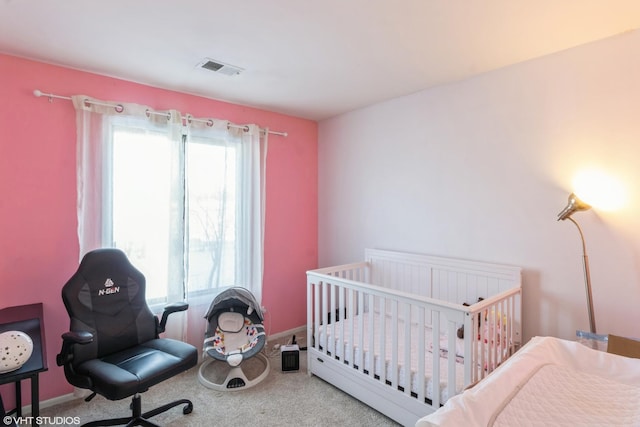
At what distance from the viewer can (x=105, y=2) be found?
1.69 meters

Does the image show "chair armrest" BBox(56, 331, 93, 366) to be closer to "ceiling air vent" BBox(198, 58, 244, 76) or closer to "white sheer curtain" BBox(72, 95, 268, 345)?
"white sheer curtain" BBox(72, 95, 268, 345)

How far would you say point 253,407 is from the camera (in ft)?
7.82

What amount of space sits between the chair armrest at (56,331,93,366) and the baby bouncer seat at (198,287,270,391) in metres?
0.95

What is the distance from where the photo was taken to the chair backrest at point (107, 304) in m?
2.12

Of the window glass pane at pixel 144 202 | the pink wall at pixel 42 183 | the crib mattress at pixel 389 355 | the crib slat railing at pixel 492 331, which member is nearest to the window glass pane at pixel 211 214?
the window glass pane at pixel 144 202

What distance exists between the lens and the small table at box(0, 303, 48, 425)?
1.53 meters

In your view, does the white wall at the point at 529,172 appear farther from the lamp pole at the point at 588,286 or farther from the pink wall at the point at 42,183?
the pink wall at the point at 42,183

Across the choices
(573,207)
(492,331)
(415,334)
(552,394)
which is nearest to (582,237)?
(573,207)

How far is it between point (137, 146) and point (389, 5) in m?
2.21

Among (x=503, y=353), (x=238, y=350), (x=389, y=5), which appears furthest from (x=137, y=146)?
(x=503, y=353)

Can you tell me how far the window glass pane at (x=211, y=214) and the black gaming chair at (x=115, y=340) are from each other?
65 cm

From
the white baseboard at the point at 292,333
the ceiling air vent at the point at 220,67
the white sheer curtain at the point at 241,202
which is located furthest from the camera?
the white baseboard at the point at 292,333

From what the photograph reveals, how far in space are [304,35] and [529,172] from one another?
5.88 feet

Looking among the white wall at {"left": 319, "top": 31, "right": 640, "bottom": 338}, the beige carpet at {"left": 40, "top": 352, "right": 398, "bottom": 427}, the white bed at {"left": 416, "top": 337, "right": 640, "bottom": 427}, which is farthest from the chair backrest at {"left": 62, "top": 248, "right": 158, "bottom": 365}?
the white wall at {"left": 319, "top": 31, "right": 640, "bottom": 338}
